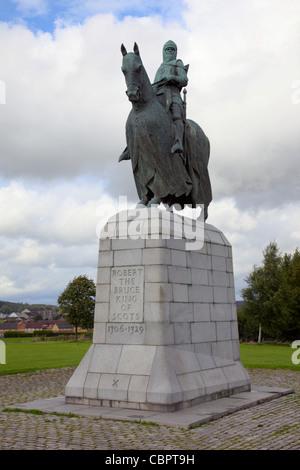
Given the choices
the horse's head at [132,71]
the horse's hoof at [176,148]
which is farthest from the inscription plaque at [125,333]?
the horse's head at [132,71]

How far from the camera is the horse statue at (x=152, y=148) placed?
10141 mm

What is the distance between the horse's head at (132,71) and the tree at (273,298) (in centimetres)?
3567

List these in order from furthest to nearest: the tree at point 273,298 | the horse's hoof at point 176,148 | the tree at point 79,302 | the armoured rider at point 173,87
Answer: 1. the tree at point 79,302
2. the tree at point 273,298
3. the armoured rider at point 173,87
4. the horse's hoof at point 176,148

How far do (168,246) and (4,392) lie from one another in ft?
20.3

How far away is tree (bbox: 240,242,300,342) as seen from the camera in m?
42.9

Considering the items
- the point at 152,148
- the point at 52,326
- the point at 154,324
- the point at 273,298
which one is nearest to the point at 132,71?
the point at 152,148

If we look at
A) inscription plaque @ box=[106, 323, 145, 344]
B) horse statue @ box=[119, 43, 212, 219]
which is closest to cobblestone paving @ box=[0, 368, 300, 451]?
inscription plaque @ box=[106, 323, 145, 344]

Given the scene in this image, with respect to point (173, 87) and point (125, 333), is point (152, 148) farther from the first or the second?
point (125, 333)

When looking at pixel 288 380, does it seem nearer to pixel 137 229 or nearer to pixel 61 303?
pixel 137 229

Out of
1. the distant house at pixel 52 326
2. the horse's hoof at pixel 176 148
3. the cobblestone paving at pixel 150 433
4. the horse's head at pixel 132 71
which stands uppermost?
the horse's head at pixel 132 71

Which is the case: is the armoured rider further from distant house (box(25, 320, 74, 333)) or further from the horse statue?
distant house (box(25, 320, 74, 333))

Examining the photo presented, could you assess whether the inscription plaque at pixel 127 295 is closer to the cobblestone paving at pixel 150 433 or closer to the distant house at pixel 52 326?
the cobblestone paving at pixel 150 433

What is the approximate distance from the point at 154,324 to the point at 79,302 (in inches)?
1587
